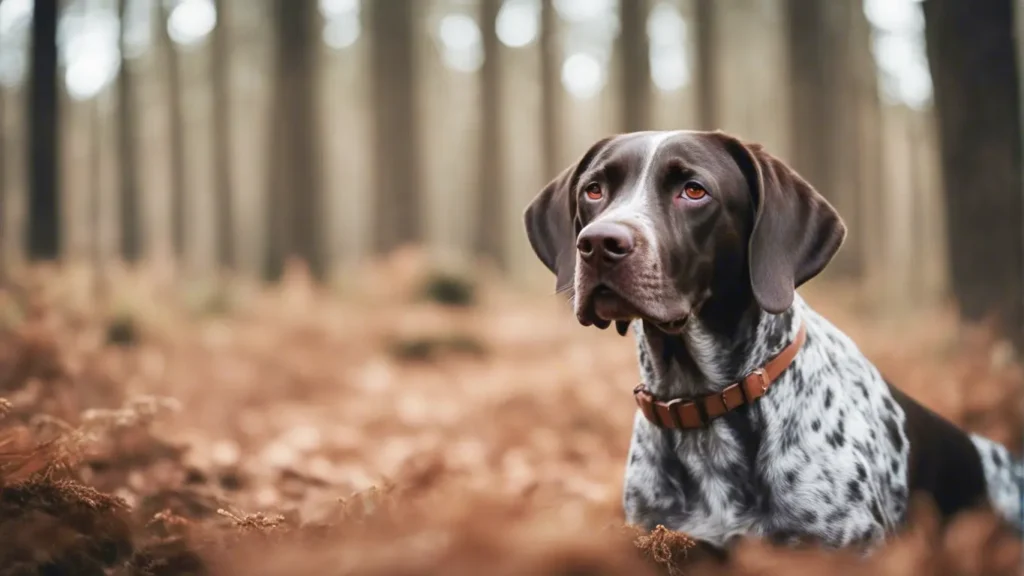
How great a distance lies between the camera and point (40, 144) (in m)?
6.87

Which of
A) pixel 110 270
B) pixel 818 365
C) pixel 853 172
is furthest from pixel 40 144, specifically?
pixel 853 172

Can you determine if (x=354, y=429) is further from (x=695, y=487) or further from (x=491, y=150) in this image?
(x=491, y=150)

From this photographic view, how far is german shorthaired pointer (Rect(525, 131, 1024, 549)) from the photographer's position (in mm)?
2676

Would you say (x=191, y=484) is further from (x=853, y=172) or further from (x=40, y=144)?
(x=853, y=172)

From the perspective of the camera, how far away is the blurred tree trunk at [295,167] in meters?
10.7

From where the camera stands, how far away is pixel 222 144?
14234 mm

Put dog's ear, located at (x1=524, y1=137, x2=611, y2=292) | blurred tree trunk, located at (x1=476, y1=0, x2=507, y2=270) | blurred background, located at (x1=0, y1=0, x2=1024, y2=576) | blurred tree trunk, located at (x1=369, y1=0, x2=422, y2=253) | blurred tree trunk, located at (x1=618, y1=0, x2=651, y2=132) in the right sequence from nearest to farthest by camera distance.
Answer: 1. dog's ear, located at (x1=524, y1=137, x2=611, y2=292)
2. blurred background, located at (x1=0, y1=0, x2=1024, y2=576)
3. blurred tree trunk, located at (x1=618, y1=0, x2=651, y2=132)
4. blurred tree trunk, located at (x1=369, y1=0, x2=422, y2=253)
5. blurred tree trunk, located at (x1=476, y1=0, x2=507, y2=270)

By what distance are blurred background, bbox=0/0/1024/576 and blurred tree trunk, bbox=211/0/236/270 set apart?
83 millimetres

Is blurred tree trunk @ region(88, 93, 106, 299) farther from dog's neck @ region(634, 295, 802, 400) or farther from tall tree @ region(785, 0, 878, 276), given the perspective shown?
tall tree @ region(785, 0, 878, 276)

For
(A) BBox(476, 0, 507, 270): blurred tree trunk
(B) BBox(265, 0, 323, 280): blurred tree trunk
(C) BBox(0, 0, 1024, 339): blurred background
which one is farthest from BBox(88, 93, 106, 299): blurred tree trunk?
(A) BBox(476, 0, 507, 270): blurred tree trunk

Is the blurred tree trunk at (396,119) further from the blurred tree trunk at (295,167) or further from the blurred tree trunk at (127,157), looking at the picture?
the blurred tree trunk at (127,157)

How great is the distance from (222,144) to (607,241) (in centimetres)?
1299

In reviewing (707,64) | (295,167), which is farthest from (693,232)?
(295,167)

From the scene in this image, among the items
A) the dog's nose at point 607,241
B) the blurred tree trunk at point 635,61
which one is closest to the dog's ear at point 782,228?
the dog's nose at point 607,241
